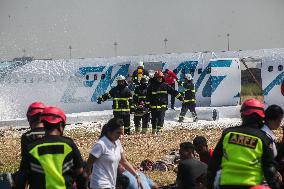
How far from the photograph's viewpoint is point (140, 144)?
18922 mm

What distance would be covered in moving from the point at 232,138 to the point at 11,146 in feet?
47.4

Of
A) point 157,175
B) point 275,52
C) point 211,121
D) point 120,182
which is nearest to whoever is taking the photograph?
point 120,182

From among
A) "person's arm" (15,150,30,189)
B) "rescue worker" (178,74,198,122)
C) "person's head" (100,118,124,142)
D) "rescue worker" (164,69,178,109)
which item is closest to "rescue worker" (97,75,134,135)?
"rescue worker" (178,74,198,122)

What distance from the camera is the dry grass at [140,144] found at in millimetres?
15834

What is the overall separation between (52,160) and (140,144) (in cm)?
1261

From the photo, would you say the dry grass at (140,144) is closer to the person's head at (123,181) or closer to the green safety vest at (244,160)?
the person's head at (123,181)

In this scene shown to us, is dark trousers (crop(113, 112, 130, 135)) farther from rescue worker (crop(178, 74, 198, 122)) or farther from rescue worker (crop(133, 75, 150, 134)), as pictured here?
rescue worker (crop(178, 74, 198, 122))

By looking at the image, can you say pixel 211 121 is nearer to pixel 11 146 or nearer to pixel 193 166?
pixel 11 146

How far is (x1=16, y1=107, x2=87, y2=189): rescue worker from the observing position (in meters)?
6.38

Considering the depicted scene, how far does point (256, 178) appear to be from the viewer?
22.1ft

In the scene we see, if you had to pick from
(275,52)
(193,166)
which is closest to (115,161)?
(193,166)

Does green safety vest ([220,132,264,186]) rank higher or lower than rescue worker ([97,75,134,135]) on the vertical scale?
higher

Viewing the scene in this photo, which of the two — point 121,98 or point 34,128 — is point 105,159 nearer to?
point 34,128

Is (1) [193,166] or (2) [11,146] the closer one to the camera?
(1) [193,166]
